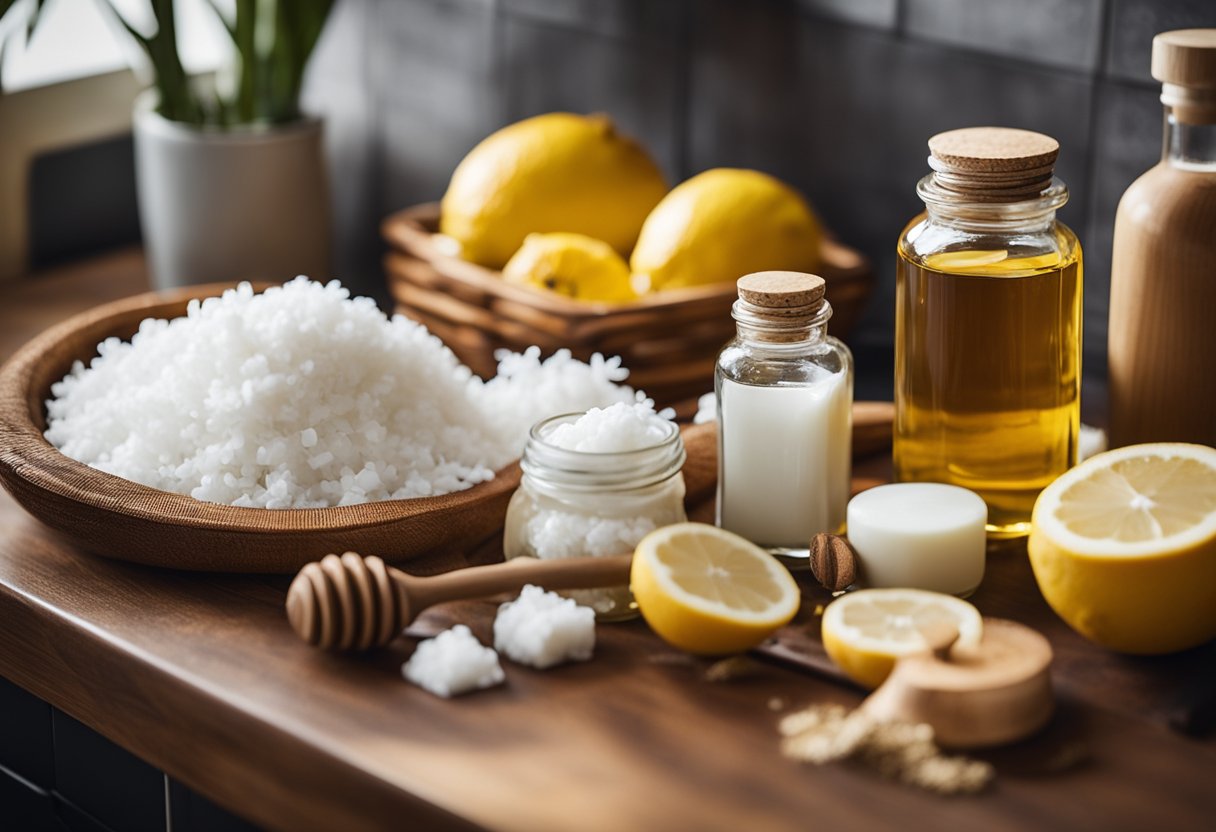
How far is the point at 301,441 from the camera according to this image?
916mm

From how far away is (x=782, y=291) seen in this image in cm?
85

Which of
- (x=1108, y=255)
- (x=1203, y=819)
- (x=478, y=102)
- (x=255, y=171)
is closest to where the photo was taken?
(x=1203, y=819)

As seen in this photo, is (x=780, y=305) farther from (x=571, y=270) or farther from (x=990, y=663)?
(x=571, y=270)

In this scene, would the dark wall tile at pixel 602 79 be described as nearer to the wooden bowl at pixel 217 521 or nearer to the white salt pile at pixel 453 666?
the wooden bowl at pixel 217 521

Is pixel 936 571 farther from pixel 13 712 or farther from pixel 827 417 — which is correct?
pixel 13 712

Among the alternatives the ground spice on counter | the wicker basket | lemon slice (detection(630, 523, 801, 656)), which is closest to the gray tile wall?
the wicker basket

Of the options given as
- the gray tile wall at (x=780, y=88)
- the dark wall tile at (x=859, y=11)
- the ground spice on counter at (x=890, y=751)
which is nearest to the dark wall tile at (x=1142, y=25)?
the gray tile wall at (x=780, y=88)

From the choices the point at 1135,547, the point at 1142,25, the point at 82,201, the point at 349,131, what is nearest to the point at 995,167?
the point at 1135,547

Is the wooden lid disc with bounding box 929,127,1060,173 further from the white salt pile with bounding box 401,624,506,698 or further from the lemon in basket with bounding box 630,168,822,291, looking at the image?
the white salt pile with bounding box 401,624,506,698

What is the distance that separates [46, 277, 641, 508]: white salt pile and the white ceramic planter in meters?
0.44

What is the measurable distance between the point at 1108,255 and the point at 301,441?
658mm

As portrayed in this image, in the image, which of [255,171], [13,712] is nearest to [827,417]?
[13,712]

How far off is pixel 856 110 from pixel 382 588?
0.71m

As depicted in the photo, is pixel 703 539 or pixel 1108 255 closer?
pixel 703 539
